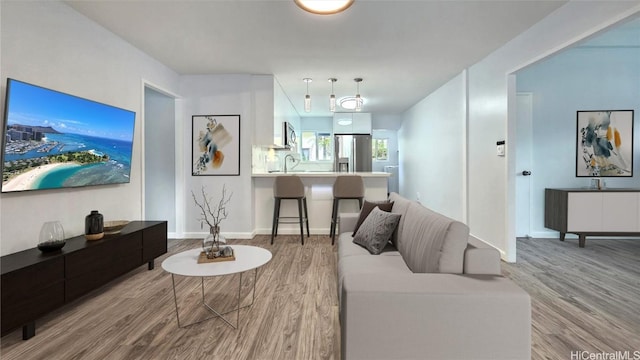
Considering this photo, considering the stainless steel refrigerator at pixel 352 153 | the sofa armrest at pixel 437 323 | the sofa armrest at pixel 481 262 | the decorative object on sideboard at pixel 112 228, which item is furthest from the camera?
the stainless steel refrigerator at pixel 352 153

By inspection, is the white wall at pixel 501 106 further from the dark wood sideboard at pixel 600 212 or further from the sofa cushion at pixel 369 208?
the sofa cushion at pixel 369 208

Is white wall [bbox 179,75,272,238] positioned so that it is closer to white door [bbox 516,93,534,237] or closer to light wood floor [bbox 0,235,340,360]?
light wood floor [bbox 0,235,340,360]

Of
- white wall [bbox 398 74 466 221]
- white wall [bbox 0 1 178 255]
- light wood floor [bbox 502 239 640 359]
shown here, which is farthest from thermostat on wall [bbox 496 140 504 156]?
white wall [bbox 0 1 178 255]

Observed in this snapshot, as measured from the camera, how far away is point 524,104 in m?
4.50

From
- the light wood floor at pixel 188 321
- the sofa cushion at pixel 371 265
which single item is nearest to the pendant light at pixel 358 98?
the light wood floor at pixel 188 321

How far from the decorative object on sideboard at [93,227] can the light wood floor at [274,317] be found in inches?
21.4

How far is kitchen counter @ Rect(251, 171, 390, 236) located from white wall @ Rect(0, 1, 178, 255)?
1751mm

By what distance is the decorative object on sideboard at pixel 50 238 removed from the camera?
2160 millimetres

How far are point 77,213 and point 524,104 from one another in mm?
5968

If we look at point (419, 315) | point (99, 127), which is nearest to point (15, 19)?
point (99, 127)

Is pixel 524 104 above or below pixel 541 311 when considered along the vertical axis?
above

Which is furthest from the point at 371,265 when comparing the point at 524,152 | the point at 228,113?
the point at 524,152

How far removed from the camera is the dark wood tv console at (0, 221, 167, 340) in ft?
5.87

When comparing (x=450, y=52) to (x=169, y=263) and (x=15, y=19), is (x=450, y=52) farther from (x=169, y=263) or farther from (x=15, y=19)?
(x=15, y=19)
